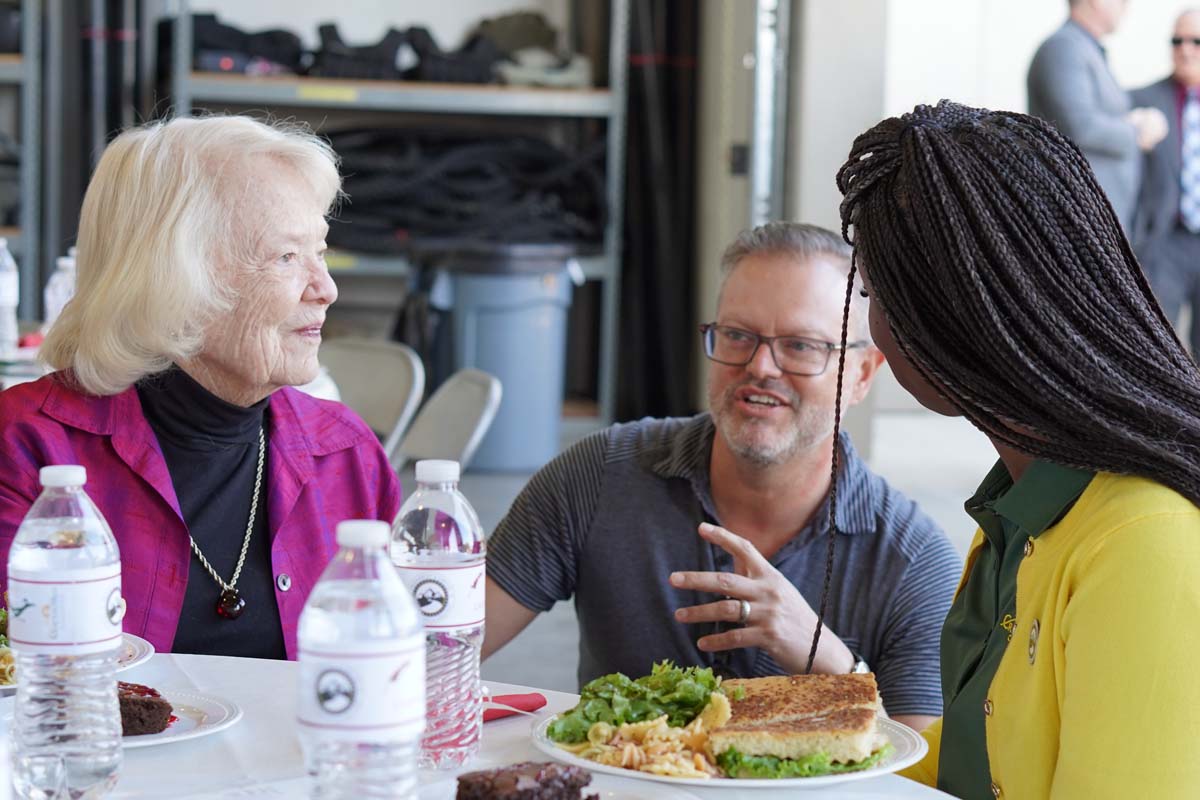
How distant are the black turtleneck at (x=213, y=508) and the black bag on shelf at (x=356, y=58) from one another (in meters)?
5.51

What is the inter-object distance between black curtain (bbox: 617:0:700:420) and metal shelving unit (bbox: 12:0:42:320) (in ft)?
9.80

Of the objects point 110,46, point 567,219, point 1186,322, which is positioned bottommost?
point 1186,322

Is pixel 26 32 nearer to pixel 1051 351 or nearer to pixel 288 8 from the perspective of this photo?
pixel 288 8

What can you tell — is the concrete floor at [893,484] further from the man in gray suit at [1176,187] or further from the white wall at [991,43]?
the white wall at [991,43]

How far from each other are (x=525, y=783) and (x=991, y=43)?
30.6ft

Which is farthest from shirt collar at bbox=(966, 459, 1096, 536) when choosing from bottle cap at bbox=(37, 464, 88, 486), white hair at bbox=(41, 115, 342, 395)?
white hair at bbox=(41, 115, 342, 395)

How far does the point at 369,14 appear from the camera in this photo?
818cm

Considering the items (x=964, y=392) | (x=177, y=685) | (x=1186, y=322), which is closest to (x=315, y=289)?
(x=177, y=685)

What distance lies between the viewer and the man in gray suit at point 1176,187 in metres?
6.49

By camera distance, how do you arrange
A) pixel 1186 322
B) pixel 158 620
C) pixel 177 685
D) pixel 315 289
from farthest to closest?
pixel 1186 322 → pixel 315 289 → pixel 158 620 → pixel 177 685

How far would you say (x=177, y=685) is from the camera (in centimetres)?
159

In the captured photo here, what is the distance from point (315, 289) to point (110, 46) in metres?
5.72

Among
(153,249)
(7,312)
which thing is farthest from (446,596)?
(7,312)

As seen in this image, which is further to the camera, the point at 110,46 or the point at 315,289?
the point at 110,46
